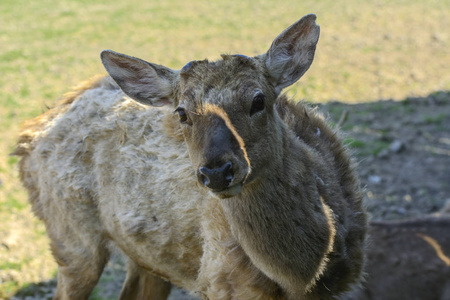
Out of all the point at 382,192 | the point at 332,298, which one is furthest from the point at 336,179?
the point at 382,192

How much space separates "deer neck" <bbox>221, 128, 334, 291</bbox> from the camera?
368 centimetres

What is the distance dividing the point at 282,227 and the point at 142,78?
1582mm

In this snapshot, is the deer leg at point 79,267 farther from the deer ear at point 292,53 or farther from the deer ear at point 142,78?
the deer ear at point 292,53

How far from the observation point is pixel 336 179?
4336 mm

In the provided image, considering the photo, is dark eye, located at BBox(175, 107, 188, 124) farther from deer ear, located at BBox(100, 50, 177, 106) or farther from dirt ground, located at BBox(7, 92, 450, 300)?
dirt ground, located at BBox(7, 92, 450, 300)

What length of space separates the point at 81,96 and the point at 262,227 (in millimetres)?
2665

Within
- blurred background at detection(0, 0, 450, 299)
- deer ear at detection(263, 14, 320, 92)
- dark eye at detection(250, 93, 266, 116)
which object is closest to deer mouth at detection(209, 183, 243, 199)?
dark eye at detection(250, 93, 266, 116)

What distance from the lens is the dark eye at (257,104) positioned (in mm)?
3602

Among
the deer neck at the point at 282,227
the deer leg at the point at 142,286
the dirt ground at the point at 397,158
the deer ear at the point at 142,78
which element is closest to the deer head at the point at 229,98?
the deer ear at the point at 142,78

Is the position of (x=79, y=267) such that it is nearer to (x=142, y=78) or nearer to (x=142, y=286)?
(x=142, y=286)

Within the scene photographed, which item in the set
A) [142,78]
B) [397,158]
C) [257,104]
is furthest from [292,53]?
[397,158]

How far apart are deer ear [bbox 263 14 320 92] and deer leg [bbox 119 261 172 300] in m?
2.71

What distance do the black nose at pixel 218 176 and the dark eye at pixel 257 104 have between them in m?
0.53

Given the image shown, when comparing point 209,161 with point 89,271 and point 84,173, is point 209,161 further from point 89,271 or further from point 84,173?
point 89,271
